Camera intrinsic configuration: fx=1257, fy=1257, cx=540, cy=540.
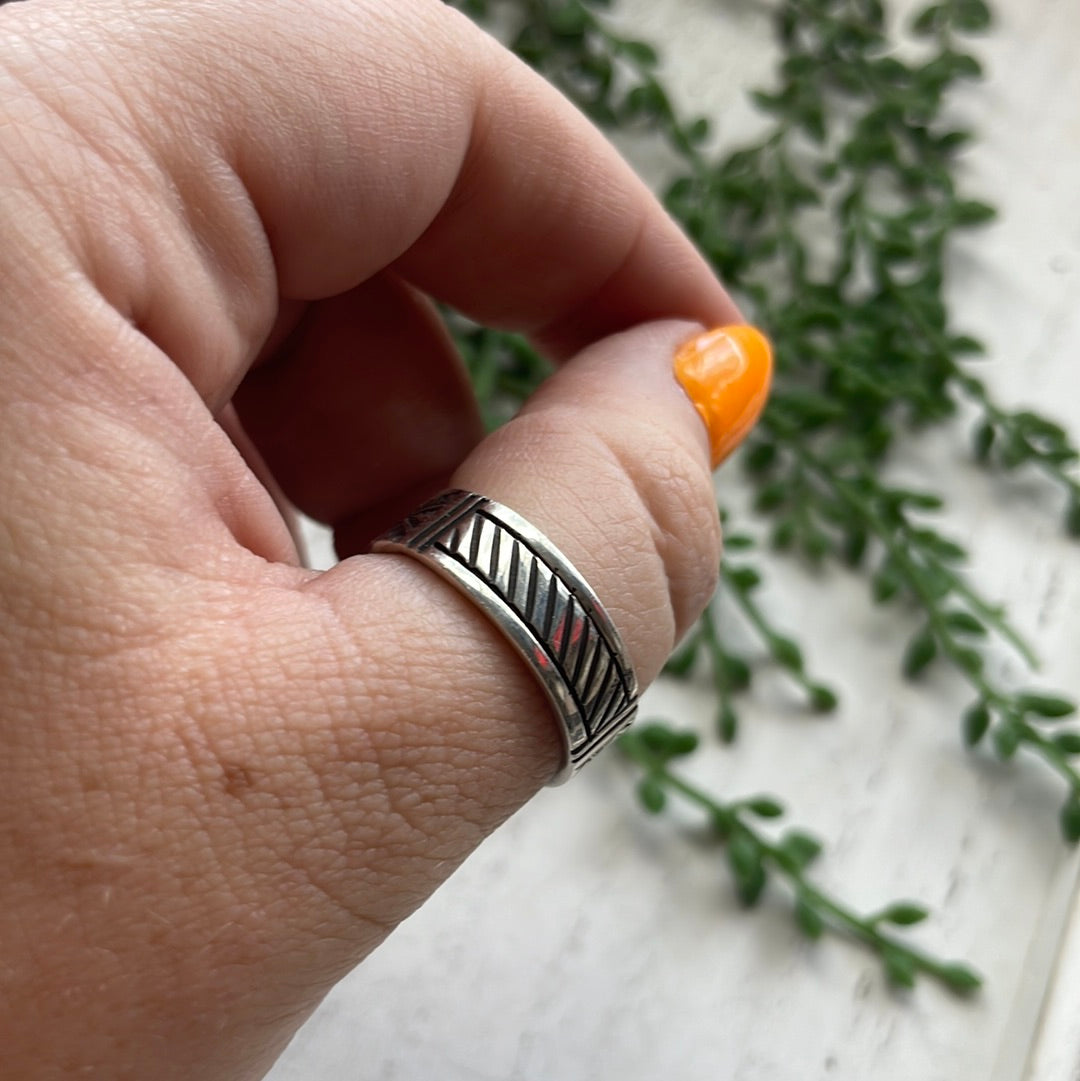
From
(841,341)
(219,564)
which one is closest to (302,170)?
(219,564)

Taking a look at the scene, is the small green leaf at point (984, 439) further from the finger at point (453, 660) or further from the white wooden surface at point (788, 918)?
the finger at point (453, 660)

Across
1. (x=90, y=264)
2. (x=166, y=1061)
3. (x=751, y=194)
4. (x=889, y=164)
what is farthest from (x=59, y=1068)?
(x=889, y=164)

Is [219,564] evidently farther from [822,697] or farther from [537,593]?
[822,697]

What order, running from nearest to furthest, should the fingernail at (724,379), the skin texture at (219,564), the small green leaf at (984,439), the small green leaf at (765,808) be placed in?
the skin texture at (219,564)
the fingernail at (724,379)
the small green leaf at (765,808)
the small green leaf at (984,439)

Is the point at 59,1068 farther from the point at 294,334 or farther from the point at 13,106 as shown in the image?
the point at 294,334

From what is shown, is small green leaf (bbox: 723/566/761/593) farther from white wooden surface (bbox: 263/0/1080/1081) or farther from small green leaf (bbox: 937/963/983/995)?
small green leaf (bbox: 937/963/983/995)

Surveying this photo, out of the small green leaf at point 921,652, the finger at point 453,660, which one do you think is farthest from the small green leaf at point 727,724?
the finger at point 453,660

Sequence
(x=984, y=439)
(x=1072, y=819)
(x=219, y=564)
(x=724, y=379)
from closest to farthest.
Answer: (x=219, y=564) < (x=724, y=379) < (x=1072, y=819) < (x=984, y=439)
